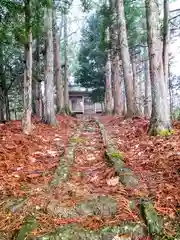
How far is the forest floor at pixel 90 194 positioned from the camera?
2.88 m

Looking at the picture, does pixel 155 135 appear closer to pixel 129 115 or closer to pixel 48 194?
pixel 48 194

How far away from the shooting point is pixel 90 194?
3.77 meters

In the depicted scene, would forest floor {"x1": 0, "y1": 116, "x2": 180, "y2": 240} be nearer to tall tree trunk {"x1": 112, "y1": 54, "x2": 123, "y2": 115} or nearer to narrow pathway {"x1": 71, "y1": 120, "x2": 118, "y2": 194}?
narrow pathway {"x1": 71, "y1": 120, "x2": 118, "y2": 194}

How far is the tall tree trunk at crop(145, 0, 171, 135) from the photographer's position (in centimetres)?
801

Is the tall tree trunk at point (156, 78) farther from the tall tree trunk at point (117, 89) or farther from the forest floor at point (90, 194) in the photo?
the tall tree trunk at point (117, 89)

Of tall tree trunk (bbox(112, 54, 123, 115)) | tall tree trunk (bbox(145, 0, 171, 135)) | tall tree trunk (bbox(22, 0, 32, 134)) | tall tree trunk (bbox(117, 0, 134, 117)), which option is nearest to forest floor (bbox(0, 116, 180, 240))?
tall tree trunk (bbox(145, 0, 171, 135))

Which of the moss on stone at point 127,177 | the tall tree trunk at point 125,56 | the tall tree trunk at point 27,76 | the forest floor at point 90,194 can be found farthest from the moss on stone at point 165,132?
the tall tree trunk at point 125,56

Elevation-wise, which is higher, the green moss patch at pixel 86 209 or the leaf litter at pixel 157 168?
the leaf litter at pixel 157 168

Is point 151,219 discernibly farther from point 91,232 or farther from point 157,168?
point 157,168

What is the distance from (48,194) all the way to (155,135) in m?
4.52

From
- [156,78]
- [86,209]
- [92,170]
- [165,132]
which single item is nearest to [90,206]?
[86,209]

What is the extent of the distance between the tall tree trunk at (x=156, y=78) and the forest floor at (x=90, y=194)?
66.1 inches

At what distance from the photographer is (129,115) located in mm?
13070

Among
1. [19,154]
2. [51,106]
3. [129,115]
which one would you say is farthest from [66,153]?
[129,115]
